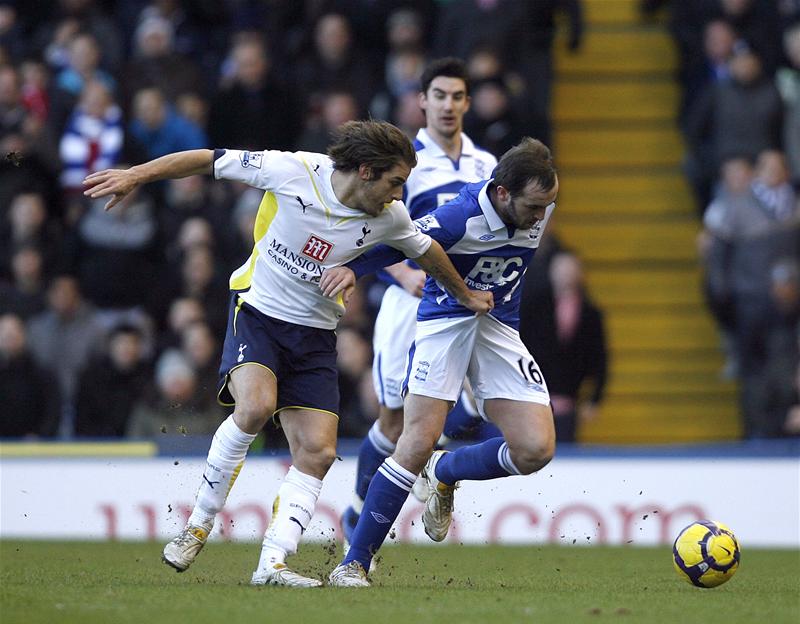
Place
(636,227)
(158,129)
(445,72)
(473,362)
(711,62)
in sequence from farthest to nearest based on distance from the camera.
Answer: (636,227), (711,62), (158,129), (445,72), (473,362)

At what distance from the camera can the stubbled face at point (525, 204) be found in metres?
7.90

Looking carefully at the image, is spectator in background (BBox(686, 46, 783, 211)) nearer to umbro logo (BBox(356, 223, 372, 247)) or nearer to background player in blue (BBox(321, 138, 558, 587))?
background player in blue (BBox(321, 138, 558, 587))

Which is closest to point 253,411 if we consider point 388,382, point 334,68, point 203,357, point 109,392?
point 388,382

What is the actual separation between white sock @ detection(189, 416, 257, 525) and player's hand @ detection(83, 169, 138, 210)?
1348 mm

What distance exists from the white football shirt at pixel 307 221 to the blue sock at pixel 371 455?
5.78 ft

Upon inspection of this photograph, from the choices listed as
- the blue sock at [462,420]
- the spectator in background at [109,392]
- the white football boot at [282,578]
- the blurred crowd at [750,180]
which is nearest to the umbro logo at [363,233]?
the white football boot at [282,578]

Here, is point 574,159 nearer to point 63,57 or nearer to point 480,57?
point 480,57

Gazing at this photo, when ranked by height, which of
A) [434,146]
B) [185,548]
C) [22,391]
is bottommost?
[22,391]

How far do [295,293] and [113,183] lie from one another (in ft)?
3.81

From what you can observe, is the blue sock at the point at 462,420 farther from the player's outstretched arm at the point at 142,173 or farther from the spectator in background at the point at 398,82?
the spectator in background at the point at 398,82

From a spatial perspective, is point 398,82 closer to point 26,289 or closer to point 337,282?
point 26,289

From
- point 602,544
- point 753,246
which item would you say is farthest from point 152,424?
point 753,246

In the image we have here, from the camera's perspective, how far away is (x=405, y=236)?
786 cm

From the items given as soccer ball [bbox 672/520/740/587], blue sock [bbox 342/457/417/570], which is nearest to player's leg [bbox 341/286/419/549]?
blue sock [bbox 342/457/417/570]
